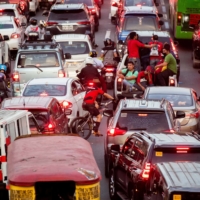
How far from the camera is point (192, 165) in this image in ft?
44.1

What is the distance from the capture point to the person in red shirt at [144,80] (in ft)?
87.2

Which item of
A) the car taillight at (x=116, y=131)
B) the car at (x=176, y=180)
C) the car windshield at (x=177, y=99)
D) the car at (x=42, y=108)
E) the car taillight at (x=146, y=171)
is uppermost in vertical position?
the car at (x=176, y=180)

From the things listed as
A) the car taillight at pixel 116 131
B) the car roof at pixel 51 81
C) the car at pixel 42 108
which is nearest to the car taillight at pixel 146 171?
the car taillight at pixel 116 131

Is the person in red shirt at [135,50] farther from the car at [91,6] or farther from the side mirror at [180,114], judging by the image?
the car at [91,6]

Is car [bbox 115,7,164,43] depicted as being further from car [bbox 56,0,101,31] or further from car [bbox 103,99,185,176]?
car [bbox 103,99,185,176]

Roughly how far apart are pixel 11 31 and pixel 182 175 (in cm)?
2419

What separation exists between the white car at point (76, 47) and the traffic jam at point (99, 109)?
0.03 meters

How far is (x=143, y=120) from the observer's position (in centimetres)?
1855

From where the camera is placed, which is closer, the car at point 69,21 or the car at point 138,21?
the car at point 138,21

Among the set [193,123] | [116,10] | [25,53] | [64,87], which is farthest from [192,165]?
[116,10]

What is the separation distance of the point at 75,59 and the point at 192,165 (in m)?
18.0

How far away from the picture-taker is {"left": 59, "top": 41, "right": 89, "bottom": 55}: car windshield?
31703 mm

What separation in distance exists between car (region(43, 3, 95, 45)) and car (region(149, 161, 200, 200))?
22640 mm

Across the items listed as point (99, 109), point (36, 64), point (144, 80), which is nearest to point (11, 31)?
point (36, 64)
